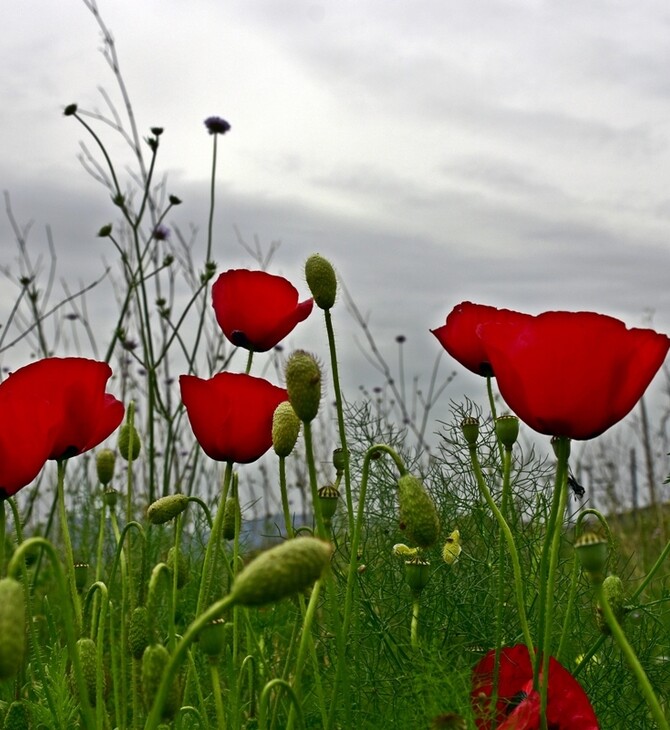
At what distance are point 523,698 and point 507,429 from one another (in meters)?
0.30

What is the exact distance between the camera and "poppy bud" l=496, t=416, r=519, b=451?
1.13m

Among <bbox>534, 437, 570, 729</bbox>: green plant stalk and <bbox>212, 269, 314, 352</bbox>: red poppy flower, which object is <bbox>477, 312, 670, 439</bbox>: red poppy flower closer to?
<bbox>534, 437, 570, 729</bbox>: green plant stalk

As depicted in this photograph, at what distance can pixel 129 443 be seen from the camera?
1589mm

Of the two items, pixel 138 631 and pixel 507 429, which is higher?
pixel 507 429

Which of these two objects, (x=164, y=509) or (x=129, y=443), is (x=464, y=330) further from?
(x=129, y=443)

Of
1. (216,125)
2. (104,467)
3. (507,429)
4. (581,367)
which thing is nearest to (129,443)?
(104,467)

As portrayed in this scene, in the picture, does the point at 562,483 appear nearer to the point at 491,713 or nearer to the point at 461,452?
the point at 491,713

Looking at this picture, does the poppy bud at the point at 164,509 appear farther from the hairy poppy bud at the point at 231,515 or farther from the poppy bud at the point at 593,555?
the poppy bud at the point at 593,555

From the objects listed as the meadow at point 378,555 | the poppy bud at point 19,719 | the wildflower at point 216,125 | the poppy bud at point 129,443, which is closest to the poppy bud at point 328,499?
the meadow at point 378,555

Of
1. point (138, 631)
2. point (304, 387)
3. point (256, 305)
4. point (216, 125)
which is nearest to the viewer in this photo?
point (304, 387)

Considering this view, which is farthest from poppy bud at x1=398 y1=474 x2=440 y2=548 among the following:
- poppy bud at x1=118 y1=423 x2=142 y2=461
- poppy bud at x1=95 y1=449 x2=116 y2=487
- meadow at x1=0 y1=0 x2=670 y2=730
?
poppy bud at x1=95 y1=449 x2=116 y2=487

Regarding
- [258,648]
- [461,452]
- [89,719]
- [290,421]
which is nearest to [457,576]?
[461,452]

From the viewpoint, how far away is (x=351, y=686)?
1.23 meters

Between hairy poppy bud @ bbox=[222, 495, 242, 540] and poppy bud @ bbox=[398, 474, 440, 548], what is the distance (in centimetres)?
46
